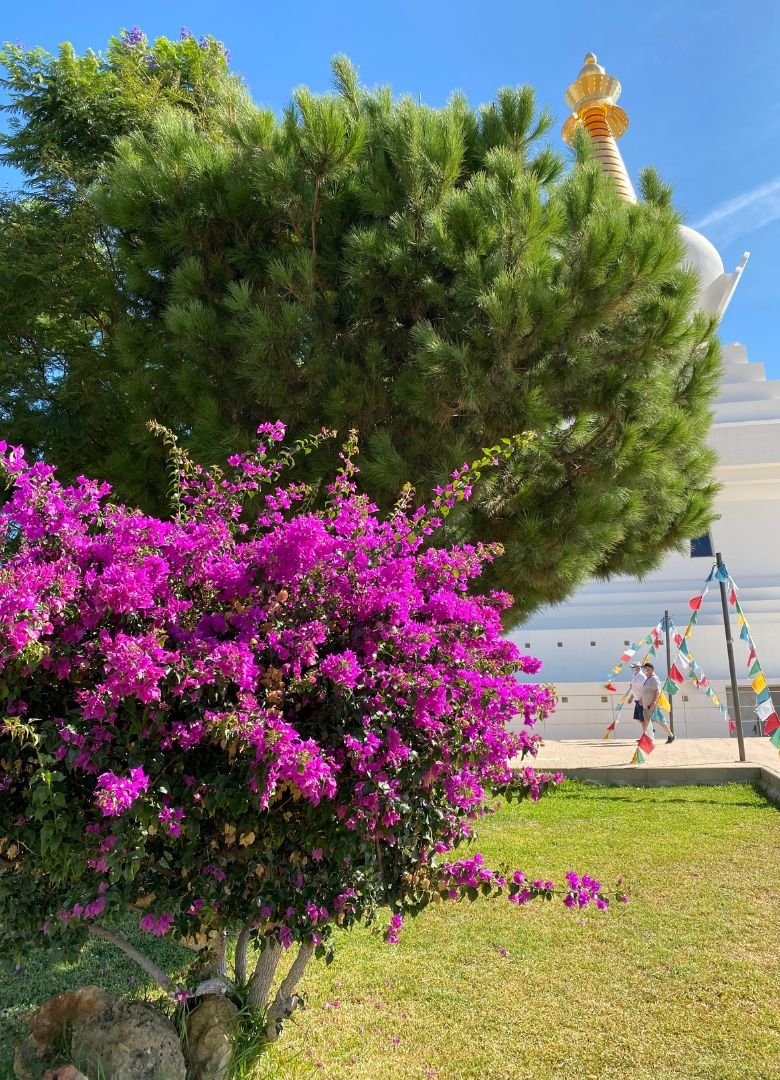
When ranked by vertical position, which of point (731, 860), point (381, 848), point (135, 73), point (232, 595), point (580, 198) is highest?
point (135, 73)

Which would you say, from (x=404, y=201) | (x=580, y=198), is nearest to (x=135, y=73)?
(x=404, y=201)

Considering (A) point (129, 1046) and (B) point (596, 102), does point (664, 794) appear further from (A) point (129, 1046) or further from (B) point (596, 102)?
(B) point (596, 102)

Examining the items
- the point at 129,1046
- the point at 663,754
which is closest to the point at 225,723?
the point at 129,1046

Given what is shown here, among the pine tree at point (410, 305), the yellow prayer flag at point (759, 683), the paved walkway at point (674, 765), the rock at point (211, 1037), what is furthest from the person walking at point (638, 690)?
the rock at point (211, 1037)

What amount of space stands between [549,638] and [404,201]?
1269cm

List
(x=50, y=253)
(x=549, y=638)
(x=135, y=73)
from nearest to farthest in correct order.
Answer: (x=50, y=253) → (x=135, y=73) → (x=549, y=638)

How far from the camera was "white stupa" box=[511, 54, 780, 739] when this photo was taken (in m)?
14.9

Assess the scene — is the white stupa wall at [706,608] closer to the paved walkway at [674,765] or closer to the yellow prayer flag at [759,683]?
the paved walkway at [674,765]

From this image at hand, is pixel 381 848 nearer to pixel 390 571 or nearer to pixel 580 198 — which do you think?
pixel 390 571

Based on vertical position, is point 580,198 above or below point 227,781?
above

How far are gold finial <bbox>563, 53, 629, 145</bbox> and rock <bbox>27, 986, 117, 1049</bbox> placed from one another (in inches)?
967

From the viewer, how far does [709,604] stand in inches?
664

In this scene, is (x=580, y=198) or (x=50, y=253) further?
(x=50, y=253)

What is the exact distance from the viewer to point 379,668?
272cm
